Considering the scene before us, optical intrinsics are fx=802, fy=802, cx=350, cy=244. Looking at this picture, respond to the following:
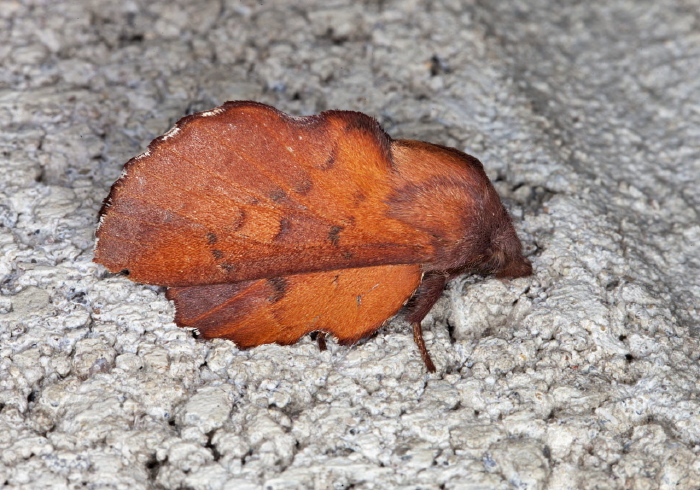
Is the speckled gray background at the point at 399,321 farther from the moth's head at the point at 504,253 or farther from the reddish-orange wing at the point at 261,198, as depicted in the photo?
the reddish-orange wing at the point at 261,198

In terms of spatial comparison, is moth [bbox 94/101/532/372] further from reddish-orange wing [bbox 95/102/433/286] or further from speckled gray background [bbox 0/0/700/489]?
speckled gray background [bbox 0/0/700/489]

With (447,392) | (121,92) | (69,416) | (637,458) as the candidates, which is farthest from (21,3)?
(637,458)

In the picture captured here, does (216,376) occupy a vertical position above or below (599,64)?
below

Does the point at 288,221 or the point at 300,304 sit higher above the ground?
the point at 288,221

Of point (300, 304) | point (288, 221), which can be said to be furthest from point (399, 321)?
point (288, 221)

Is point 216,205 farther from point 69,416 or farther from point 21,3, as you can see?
point 21,3

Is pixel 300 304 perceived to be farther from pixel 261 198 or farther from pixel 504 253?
pixel 504 253

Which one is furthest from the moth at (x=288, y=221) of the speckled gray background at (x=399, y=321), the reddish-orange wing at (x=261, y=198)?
the speckled gray background at (x=399, y=321)
